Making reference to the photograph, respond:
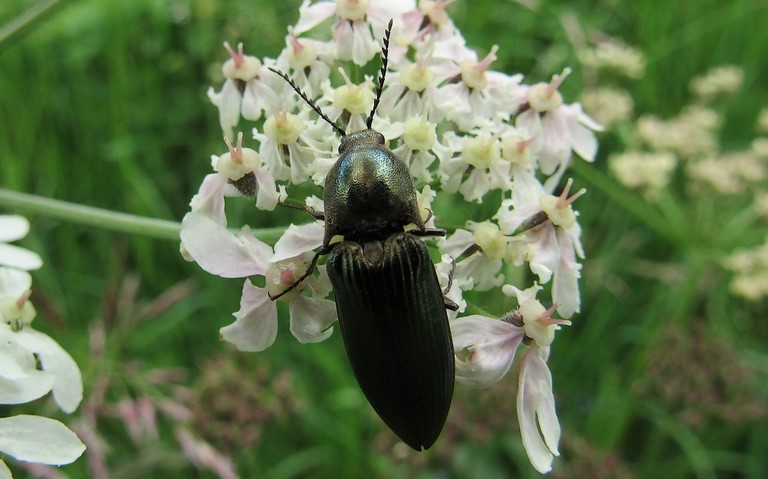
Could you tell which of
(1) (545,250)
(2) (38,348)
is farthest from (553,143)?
(2) (38,348)

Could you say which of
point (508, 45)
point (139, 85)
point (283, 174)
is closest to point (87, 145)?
point (139, 85)

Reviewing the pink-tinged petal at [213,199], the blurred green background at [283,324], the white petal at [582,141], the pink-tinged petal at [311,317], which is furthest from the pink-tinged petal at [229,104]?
the blurred green background at [283,324]

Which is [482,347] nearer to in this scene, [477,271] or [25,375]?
[477,271]

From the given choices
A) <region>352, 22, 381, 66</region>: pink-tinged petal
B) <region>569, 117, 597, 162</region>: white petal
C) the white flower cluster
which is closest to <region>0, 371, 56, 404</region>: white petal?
the white flower cluster

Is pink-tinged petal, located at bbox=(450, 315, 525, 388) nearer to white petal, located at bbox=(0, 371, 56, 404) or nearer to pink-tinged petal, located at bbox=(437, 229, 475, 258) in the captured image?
pink-tinged petal, located at bbox=(437, 229, 475, 258)

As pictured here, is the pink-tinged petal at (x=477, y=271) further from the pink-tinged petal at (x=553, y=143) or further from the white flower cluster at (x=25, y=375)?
the white flower cluster at (x=25, y=375)

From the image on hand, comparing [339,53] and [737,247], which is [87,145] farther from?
[737,247]
